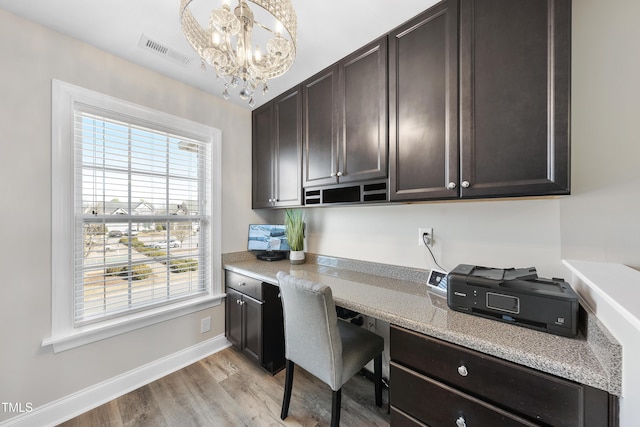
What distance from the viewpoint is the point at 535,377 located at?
82cm

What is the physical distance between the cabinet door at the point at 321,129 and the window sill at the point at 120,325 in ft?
4.89

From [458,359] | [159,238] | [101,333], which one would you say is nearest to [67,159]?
[159,238]

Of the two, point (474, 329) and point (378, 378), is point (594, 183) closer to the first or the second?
point (474, 329)

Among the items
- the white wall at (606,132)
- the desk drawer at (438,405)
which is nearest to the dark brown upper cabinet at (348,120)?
the white wall at (606,132)

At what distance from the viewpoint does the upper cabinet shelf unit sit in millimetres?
1017

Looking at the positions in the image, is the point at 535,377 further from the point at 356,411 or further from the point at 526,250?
the point at 356,411

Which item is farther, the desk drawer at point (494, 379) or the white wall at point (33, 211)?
the white wall at point (33, 211)

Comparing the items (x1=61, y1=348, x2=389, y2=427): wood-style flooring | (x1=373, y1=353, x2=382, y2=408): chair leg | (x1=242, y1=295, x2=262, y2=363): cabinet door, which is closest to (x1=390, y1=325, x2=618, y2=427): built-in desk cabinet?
(x1=373, y1=353, x2=382, y2=408): chair leg

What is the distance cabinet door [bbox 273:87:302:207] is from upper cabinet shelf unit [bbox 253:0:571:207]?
353 mm

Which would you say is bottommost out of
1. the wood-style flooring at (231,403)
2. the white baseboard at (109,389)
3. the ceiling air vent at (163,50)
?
the wood-style flooring at (231,403)

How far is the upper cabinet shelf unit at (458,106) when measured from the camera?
1017 mm

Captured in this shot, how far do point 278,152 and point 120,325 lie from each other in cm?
183

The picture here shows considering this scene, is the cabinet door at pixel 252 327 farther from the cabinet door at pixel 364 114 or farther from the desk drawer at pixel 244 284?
the cabinet door at pixel 364 114

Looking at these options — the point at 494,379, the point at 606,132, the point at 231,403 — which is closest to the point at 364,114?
the point at 606,132
